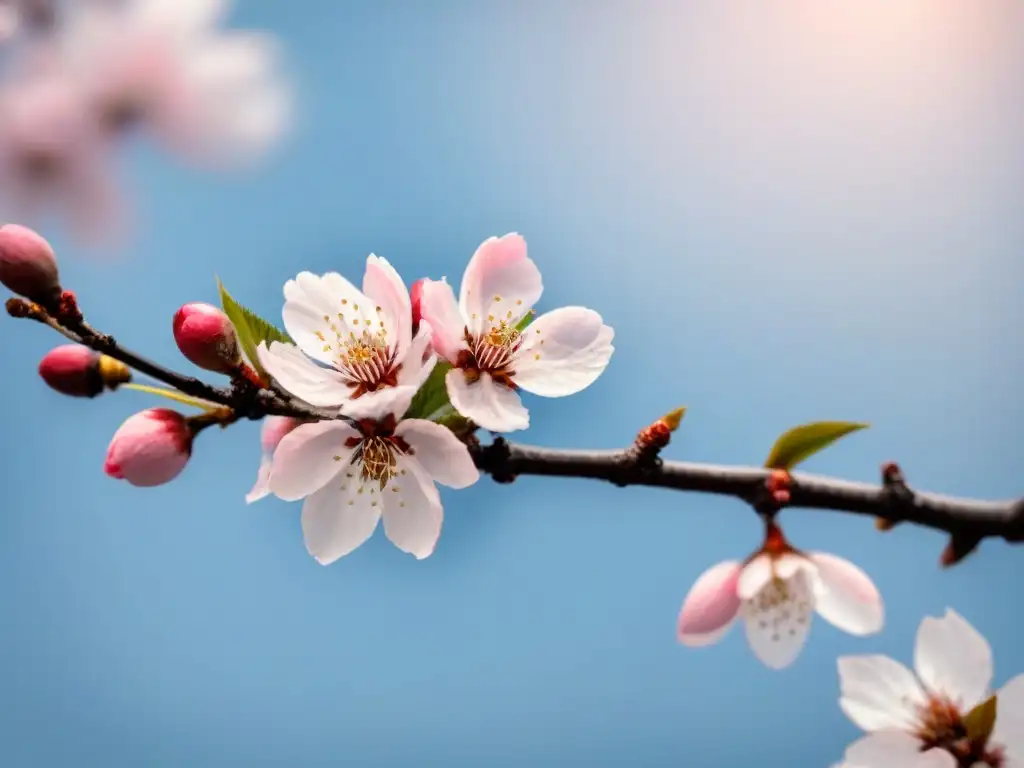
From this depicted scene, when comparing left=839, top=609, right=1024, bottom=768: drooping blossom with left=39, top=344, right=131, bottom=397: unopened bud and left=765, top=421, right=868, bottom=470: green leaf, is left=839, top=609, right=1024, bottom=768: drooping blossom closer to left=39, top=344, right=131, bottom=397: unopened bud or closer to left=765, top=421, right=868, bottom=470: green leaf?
left=765, top=421, right=868, bottom=470: green leaf

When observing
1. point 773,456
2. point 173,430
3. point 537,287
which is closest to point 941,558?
point 773,456

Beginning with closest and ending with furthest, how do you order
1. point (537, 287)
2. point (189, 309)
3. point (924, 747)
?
point (189, 309), point (537, 287), point (924, 747)

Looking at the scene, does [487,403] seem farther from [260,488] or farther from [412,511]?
[260,488]

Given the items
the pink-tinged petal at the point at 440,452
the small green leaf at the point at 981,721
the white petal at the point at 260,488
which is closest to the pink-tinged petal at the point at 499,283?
the pink-tinged petal at the point at 440,452

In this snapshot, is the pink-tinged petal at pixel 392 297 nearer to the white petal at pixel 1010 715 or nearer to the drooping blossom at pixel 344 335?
the drooping blossom at pixel 344 335

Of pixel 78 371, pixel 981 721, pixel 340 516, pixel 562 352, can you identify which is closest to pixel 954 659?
pixel 981 721

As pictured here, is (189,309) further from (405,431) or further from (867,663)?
(867,663)

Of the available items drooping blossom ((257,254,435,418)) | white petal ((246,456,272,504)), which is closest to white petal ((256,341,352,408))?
drooping blossom ((257,254,435,418))
